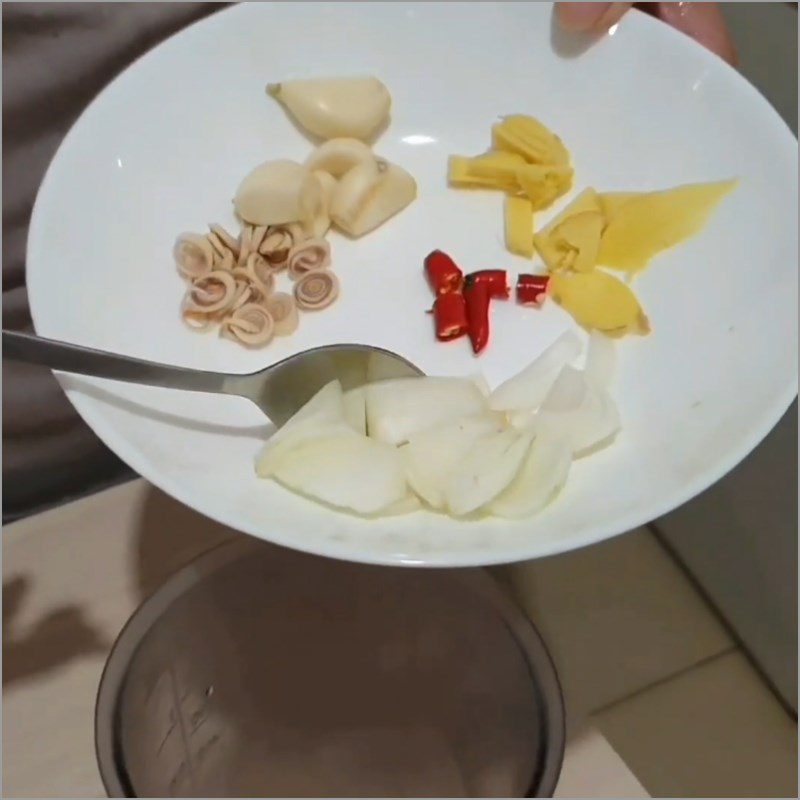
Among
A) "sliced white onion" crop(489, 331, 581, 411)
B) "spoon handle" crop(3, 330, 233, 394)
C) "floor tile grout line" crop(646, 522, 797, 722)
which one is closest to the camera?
"spoon handle" crop(3, 330, 233, 394)

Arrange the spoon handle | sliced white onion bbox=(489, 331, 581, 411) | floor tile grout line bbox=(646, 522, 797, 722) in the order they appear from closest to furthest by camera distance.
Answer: the spoon handle < sliced white onion bbox=(489, 331, 581, 411) < floor tile grout line bbox=(646, 522, 797, 722)

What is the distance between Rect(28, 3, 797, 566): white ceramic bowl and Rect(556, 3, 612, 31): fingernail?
19 millimetres

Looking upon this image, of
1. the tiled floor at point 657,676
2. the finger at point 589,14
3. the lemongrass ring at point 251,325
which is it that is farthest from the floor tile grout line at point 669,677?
the finger at point 589,14

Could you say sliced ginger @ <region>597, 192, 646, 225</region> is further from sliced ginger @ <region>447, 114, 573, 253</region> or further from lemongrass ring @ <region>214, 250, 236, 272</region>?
lemongrass ring @ <region>214, 250, 236, 272</region>

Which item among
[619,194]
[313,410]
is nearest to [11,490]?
[313,410]

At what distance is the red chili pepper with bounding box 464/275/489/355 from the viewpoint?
1.77 feet

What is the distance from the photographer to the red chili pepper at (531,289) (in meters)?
0.56

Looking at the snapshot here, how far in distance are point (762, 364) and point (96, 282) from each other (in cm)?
34

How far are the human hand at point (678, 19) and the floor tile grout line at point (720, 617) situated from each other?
1.06 feet

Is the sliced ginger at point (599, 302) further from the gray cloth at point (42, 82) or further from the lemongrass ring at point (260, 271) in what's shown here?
the gray cloth at point (42, 82)

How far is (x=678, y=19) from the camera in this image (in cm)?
58

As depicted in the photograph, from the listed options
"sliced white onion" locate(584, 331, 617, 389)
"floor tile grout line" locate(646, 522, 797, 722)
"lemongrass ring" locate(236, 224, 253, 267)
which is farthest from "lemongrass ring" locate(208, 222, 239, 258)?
"floor tile grout line" locate(646, 522, 797, 722)

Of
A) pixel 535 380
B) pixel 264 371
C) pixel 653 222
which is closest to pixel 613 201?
pixel 653 222

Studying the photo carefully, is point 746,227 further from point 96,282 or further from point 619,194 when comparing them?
point 96,282
